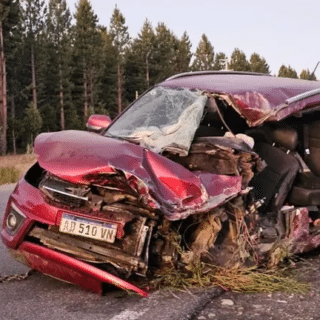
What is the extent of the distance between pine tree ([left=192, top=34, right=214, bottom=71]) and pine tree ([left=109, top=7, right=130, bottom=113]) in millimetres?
27080

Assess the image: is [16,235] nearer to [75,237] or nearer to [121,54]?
[75,237]

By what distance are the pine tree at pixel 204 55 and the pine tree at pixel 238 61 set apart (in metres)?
12.4

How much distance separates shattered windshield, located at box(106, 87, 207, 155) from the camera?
4.75 m

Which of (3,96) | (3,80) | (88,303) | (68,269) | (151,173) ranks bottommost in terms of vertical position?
(3,96)

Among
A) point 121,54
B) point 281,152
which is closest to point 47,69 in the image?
point 121,54

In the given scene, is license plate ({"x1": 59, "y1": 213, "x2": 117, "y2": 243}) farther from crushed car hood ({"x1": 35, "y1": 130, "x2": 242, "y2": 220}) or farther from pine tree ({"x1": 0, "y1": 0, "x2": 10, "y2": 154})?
pine tree ({"x1": 0, "y1": 0, "x2": 10, "y2": 154})

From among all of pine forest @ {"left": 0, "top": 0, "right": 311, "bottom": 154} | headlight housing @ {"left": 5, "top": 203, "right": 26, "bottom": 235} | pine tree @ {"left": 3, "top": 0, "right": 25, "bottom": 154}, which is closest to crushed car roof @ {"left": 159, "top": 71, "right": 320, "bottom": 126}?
headlight housing @ {"left": 5, "top": 203, "right": 26, "bottom": 235}

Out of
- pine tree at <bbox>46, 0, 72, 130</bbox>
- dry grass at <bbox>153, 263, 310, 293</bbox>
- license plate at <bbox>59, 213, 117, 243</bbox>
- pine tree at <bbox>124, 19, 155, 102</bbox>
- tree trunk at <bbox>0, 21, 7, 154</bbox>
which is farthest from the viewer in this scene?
pine tree at <bbox>124, 19, 155, 102</bbox>

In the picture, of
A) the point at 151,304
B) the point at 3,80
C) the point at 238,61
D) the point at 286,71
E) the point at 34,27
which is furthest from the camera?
the point at 286,71

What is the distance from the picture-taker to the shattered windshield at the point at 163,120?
475 centimetres

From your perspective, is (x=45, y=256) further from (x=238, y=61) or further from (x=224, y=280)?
(x=238, y=61)

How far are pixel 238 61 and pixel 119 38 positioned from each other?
45.7 metres

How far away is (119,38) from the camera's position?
82312 millimetres

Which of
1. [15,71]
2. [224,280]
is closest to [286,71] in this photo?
[15,71]
